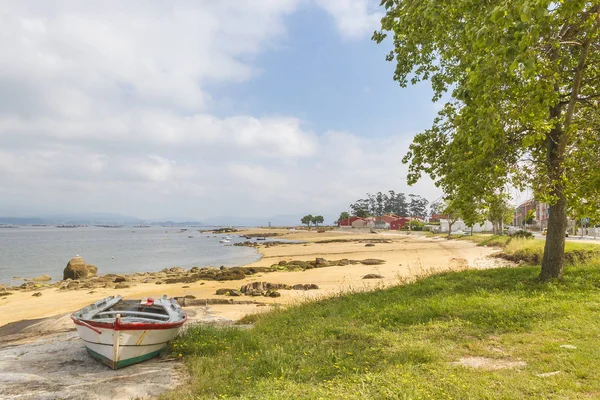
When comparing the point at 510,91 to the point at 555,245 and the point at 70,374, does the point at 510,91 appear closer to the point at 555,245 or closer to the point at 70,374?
the point at 555,245

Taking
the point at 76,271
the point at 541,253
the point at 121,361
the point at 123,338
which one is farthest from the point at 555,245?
the point at 76,271

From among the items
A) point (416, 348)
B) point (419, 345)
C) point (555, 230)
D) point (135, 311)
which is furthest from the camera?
point (555, 230)

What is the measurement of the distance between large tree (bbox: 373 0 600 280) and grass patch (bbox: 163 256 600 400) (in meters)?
3.08

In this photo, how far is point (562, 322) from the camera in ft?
25.6

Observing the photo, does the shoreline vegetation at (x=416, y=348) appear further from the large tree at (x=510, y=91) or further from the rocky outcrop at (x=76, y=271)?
the rocky outcrop at (x=76, y=271)

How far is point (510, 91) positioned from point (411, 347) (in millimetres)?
5261

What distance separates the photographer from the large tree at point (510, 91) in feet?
17.8

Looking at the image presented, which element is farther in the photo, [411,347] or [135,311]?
[135,311]

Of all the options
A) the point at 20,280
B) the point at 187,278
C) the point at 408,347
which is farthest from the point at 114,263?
the point at 408,347

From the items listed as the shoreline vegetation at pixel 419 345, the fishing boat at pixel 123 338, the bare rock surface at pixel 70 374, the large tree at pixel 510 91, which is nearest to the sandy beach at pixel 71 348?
the bare rock surface at pixel 70 374

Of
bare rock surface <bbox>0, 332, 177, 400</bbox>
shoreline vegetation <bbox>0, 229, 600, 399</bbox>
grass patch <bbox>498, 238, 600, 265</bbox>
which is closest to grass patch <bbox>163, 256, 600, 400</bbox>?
shoreline vegetation <bbox>0, 229, 600, 399</bbox>

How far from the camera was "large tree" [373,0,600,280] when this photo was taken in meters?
5.43

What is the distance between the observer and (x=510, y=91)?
7.24m

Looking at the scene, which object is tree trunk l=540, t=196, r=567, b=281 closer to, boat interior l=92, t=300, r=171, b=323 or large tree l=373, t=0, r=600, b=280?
large tree l=373, t=0, r=600, b=280
